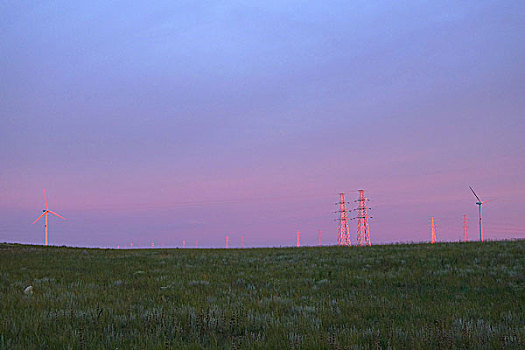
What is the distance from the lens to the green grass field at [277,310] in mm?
6777

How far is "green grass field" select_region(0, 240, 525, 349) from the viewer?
22.2ft

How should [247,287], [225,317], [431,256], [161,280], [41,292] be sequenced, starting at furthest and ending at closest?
[431,256], [161,280], [247,287], [41,292], [225,317]

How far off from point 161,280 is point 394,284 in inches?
349

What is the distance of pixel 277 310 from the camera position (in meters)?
9.62

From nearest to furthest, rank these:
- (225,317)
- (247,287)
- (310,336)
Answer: (310,336)
(225,317)
(247,287)

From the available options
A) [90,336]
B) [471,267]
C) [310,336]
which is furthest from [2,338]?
[471,267]

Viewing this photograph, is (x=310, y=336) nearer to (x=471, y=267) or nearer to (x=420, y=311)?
(x=420, y=311)

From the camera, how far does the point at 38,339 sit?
700cm

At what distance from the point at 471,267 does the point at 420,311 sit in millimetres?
10224

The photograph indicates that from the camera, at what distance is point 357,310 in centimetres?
970

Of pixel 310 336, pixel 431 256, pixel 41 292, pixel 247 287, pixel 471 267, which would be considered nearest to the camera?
pixel 310 336

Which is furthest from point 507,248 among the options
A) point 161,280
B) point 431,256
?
point 161,280

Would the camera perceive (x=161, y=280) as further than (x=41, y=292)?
Yes

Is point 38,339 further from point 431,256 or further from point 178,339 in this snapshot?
point 431,256
